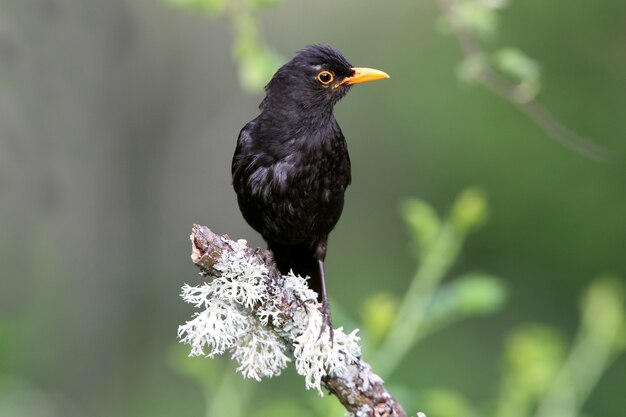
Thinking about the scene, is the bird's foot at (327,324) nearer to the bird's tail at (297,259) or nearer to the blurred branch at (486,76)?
the bird's tail at (297,259)

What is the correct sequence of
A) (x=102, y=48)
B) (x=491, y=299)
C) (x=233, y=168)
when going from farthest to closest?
1. (x=102, y=48)
2. (x=233, y=168)
3. (x=491, y=299)

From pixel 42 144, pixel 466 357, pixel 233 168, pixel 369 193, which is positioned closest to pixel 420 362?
pixel 466 357

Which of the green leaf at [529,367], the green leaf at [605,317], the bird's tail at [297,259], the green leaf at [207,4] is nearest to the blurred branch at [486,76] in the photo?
the green leaf at [605,317]

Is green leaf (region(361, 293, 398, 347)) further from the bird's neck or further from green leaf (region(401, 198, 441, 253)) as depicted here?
the bird's neck

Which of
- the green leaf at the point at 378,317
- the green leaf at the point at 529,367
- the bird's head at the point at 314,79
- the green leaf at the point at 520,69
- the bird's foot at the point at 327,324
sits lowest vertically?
the bird's foot at the point at 327,324

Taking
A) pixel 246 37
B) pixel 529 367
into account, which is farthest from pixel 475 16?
pixel 529 367

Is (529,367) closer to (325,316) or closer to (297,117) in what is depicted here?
(325,316)

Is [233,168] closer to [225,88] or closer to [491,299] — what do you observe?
[491,299]
